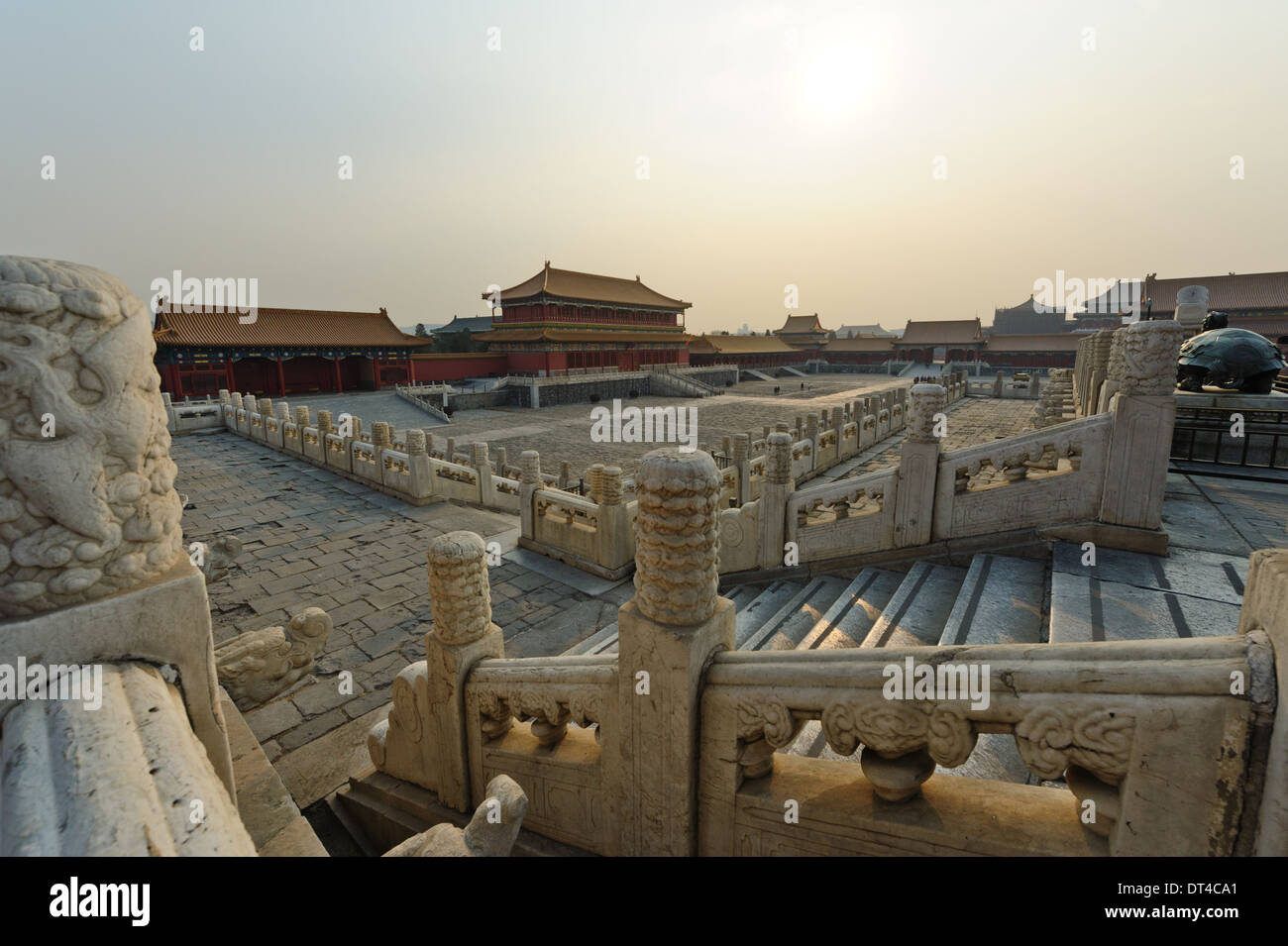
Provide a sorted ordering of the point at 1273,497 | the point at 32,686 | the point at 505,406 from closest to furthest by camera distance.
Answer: the point at 32,686, the point at 1273,497, the point at 505,406

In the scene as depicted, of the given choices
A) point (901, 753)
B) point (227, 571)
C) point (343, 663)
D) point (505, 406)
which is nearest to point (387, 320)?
point (505, 406)

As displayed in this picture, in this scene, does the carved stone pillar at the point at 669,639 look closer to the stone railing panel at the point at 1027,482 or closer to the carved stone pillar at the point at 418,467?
the stone railing panel at the point at 1027,482

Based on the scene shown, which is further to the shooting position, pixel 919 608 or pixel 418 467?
pixel 418 467

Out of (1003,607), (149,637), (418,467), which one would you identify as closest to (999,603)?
(1003,607)

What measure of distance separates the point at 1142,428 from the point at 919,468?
5.15ft

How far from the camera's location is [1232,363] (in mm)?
6715

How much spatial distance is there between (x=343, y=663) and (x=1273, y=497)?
875 cm

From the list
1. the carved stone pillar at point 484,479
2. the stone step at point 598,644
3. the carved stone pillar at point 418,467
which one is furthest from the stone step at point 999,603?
the carved stone pillar at point 418,467

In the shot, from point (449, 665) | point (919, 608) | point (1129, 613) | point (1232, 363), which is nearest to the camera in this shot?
point (449, 665)

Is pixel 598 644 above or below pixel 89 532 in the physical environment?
below

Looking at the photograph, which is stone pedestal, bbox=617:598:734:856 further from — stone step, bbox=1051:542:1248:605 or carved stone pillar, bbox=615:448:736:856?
stone step, bbox=1051:542:1248:605

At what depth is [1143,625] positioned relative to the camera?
3256mm

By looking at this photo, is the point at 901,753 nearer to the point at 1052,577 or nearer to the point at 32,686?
the point at 32,686

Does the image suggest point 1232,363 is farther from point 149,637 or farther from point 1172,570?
point 149,637
